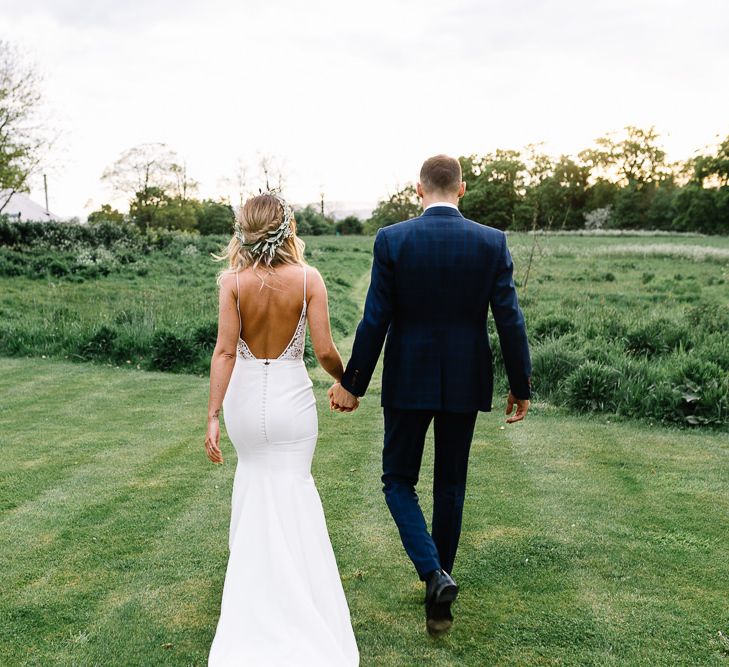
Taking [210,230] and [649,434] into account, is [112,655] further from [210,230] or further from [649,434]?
[210,230]

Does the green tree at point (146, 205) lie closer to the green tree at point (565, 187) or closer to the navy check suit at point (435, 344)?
the green tree at point (565, 187)

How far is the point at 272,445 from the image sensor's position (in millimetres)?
3279

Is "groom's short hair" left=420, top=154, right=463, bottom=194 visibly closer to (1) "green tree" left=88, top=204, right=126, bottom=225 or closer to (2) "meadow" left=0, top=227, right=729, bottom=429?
(2) "meadow" left=0, top=227, right=729, bottom=429

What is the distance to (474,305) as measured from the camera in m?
3.34

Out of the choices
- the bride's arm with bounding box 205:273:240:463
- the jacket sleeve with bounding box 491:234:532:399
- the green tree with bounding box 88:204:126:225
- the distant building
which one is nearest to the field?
A: the bride's arm with bounding box 205:273:240:463

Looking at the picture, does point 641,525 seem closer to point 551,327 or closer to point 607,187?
point 551,327

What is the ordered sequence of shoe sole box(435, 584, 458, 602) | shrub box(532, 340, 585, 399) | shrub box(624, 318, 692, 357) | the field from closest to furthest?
shoe sole box(435, 584, 458, 602) < the field < shrub box(532, 340, 585, 399) < shrub box(624, 318, 692, 357)

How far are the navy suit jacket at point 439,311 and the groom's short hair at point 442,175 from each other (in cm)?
12

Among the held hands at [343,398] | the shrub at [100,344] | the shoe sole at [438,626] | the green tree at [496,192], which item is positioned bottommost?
the shrub at [100,344]

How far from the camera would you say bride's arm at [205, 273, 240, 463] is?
3182mm

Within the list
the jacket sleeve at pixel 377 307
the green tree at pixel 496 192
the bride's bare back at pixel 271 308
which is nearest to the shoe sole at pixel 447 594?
the jacket sleeve at pixel 377 307

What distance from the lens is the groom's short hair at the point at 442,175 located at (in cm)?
340

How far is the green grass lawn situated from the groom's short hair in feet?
6.98

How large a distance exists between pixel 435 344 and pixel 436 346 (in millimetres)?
11
